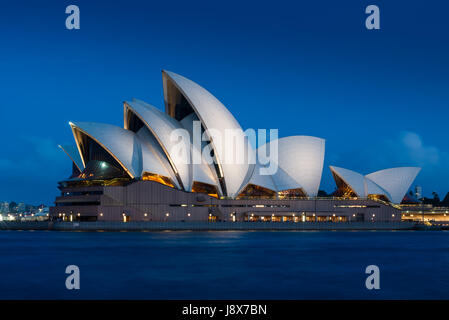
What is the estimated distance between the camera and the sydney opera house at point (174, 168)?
2940 inches

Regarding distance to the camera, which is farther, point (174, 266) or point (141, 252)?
point (141, 252)

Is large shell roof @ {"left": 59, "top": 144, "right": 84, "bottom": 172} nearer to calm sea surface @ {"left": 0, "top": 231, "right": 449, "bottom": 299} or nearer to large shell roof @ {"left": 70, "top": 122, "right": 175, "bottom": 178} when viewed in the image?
large shell roof @ {"left": 70, "top": 122, "right": 175, "bottom": 178}

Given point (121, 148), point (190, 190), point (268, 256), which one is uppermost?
point (121, 148)

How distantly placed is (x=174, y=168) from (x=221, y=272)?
151ft

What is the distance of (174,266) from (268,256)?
29.1ft

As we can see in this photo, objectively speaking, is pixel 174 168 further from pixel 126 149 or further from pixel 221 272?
pixel 221 272

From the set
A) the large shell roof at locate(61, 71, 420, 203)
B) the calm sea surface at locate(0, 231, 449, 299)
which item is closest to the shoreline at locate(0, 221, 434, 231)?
the large shell roof at locate(61, 71, 420, 203)

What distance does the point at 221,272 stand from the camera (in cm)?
3016

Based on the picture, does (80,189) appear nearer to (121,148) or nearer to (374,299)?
(121,148)

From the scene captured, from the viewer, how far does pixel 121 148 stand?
75.4 m

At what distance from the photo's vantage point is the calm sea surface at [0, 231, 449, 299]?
23.5m

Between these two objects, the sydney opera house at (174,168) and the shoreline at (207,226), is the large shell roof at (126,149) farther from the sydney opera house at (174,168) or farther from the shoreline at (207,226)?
the shoreline at (207,226)
